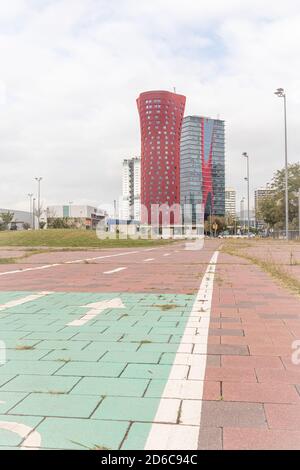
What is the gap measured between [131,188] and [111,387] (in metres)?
154

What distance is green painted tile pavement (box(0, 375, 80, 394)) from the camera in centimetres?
348

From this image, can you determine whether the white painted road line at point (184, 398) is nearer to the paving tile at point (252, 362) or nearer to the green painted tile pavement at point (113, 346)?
the paving tile at point (252, 362)

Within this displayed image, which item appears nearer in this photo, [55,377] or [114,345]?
[55,377]

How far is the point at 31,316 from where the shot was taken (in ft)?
21.2

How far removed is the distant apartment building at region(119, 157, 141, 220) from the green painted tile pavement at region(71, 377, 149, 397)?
13364 cm

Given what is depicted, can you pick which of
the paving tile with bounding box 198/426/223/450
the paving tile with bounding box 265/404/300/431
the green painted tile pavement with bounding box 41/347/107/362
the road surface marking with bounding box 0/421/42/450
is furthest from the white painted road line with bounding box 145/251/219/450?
the green painted tile pavement with bounding box 41/347/107/362

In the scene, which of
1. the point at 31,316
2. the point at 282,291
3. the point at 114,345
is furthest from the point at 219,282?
the point at 114,345

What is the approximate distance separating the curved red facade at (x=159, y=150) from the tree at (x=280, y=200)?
195 feet

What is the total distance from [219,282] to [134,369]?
6.80 m

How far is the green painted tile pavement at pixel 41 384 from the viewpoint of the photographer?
348 centimetres

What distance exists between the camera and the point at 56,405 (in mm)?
3160

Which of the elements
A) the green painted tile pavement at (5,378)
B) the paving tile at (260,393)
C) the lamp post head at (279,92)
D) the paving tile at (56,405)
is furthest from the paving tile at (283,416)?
the lamp post head at (279,92)

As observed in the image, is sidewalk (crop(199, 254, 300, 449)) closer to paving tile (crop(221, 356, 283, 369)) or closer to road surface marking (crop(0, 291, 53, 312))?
paving tile (crop(221, 356, 283, 369))
